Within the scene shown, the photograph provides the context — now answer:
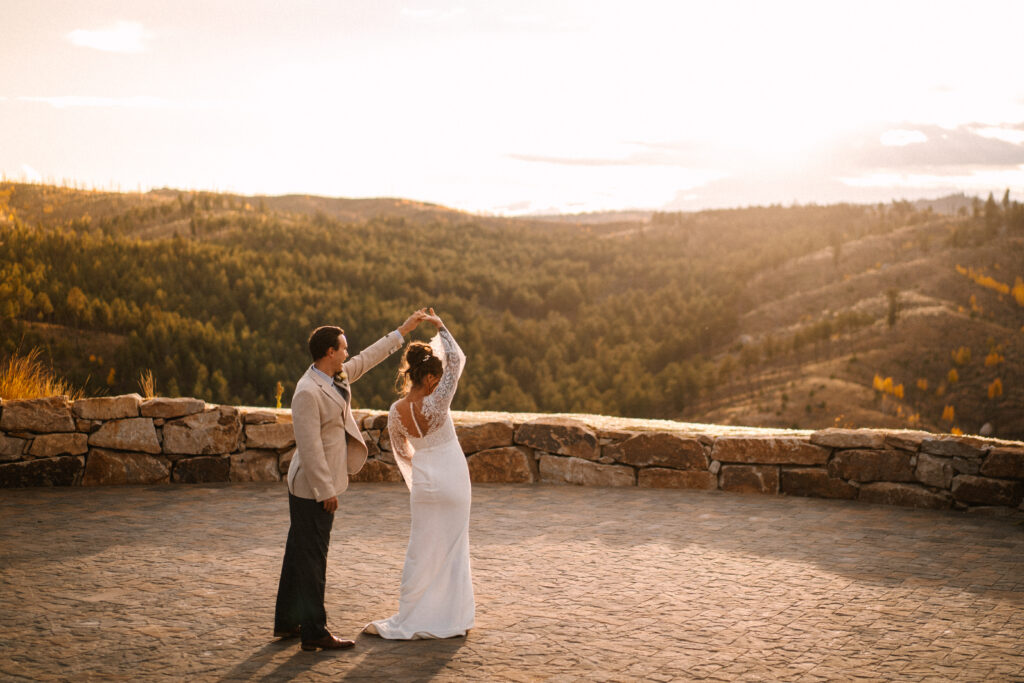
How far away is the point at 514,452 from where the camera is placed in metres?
9.97

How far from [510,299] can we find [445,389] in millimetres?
59278

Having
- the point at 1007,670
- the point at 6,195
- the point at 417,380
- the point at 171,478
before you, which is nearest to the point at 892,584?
the point at 1007,670

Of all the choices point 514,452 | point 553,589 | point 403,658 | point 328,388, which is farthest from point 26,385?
point 403,658

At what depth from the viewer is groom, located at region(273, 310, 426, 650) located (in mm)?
5062

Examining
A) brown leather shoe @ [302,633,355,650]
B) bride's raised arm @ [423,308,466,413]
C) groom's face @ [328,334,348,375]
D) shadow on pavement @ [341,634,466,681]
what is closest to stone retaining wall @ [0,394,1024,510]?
bride's raised arm @ [423,308,466,413]

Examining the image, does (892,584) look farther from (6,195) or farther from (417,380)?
(6,195)

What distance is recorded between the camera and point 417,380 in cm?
558

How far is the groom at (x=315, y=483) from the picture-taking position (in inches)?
199

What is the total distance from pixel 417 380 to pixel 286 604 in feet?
5.06

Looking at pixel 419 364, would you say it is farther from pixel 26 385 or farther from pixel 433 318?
pixel 26 385

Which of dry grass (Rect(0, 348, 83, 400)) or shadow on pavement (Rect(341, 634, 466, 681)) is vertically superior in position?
dry grass (Rect(0, 348, 83, 400))

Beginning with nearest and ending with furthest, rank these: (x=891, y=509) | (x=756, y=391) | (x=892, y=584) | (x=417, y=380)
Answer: (x=417, y=380)
(x=892, y=584)
(x=891, y=509)
(x=756, y=391)

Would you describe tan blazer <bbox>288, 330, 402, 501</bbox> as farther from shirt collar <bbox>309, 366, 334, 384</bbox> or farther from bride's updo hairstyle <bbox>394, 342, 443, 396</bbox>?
bride's updo hairstyle <bbox>394, 342, 443, 396</bbox>

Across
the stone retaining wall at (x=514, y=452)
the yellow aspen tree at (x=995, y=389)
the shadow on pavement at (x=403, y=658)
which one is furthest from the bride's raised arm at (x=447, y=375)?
the yellow aspen tree at (x=995, y=389)
